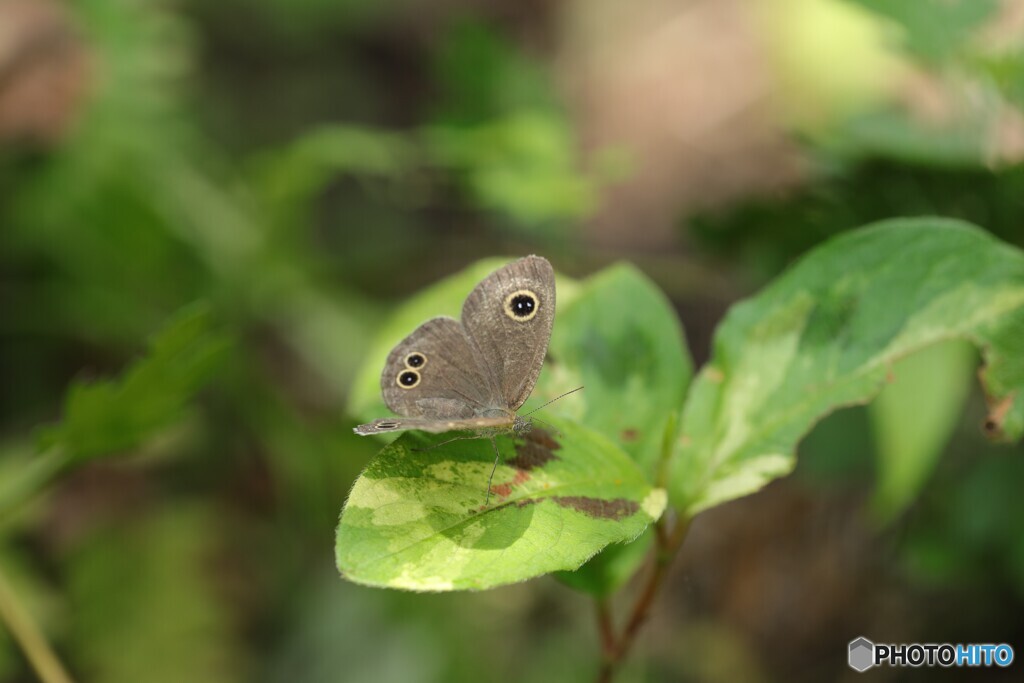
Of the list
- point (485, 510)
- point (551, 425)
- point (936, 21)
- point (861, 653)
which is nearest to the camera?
point (485, 510)

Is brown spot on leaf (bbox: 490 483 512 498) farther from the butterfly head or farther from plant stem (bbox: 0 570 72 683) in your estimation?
plant stem (bbox: 0 570 72 683)

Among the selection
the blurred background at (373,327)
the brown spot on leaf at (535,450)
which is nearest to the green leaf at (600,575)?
the brown spot on leaf at (535,450)

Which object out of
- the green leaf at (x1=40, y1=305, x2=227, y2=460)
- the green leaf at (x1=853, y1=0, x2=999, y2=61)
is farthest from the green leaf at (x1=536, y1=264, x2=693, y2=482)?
the green leaf at (x1=853, y1=0, x2=999, y2=61)

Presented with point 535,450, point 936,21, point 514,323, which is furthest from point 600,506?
point 936,21

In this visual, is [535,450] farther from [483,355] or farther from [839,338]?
[839,338]

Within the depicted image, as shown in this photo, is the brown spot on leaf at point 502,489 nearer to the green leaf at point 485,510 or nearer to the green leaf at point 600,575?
the green leaf at point 485,510

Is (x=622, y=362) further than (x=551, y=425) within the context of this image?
Yes

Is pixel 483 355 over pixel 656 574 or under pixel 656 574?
over
